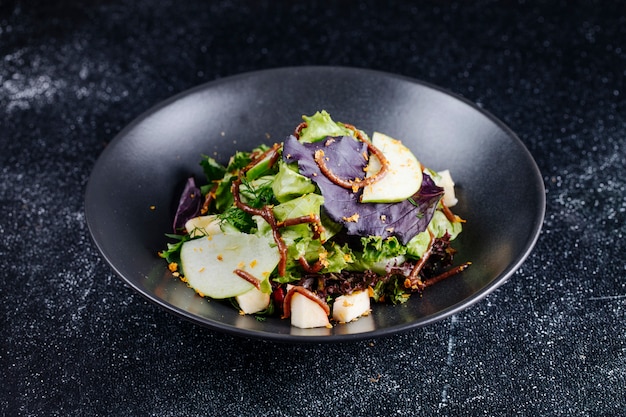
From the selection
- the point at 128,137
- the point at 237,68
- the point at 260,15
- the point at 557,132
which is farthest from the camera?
the point at 260,15

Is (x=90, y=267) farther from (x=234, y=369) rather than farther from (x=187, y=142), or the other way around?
(x=234, y=369)

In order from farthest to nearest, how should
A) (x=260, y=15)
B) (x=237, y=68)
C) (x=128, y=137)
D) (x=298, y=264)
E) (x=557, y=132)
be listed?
(x=260, y=15)
(x=237, y=68)
(x=557, y=132)
(x=128, y=137)
(x=298, y=264)

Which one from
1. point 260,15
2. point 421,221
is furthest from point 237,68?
point 421,221

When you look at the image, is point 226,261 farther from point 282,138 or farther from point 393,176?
point 282,138

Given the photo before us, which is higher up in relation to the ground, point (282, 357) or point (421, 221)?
point (421, 221)

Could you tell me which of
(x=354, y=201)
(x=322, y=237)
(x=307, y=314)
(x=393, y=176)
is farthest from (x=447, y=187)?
(x=307, y=314)
